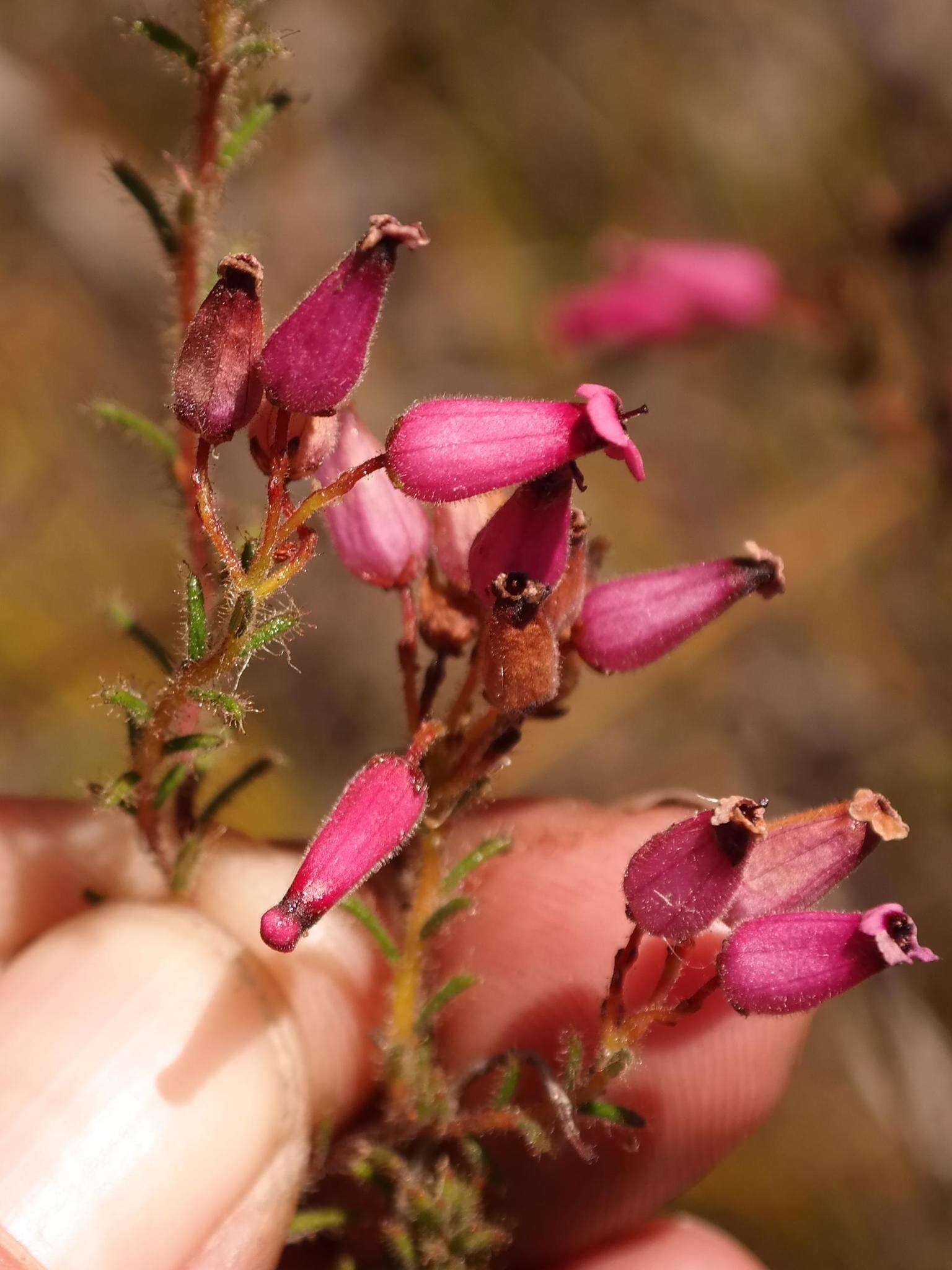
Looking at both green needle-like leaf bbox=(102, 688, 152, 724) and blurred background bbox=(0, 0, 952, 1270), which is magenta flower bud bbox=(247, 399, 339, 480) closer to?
green needle-like leaf bbox=(102, 688, 152, 724)

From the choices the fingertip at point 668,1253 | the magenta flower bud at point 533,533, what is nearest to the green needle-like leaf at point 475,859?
the magenta flower bud at point 533,533

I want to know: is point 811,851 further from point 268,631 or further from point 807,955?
point 268,631

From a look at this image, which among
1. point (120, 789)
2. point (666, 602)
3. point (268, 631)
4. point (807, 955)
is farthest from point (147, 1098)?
point (666, 602)

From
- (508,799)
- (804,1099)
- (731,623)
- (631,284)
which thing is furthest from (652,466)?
(508,799)

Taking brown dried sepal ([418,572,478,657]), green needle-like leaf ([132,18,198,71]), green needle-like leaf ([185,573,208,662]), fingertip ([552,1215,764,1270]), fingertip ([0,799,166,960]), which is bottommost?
fingertip ([552,1215,764,1270])

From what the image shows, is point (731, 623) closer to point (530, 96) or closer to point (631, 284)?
point (631, 284)

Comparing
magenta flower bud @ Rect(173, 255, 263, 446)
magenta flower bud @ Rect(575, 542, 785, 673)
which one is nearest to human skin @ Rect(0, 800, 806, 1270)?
magenta flower bud @ Rect(575, 542, 785, 673)
